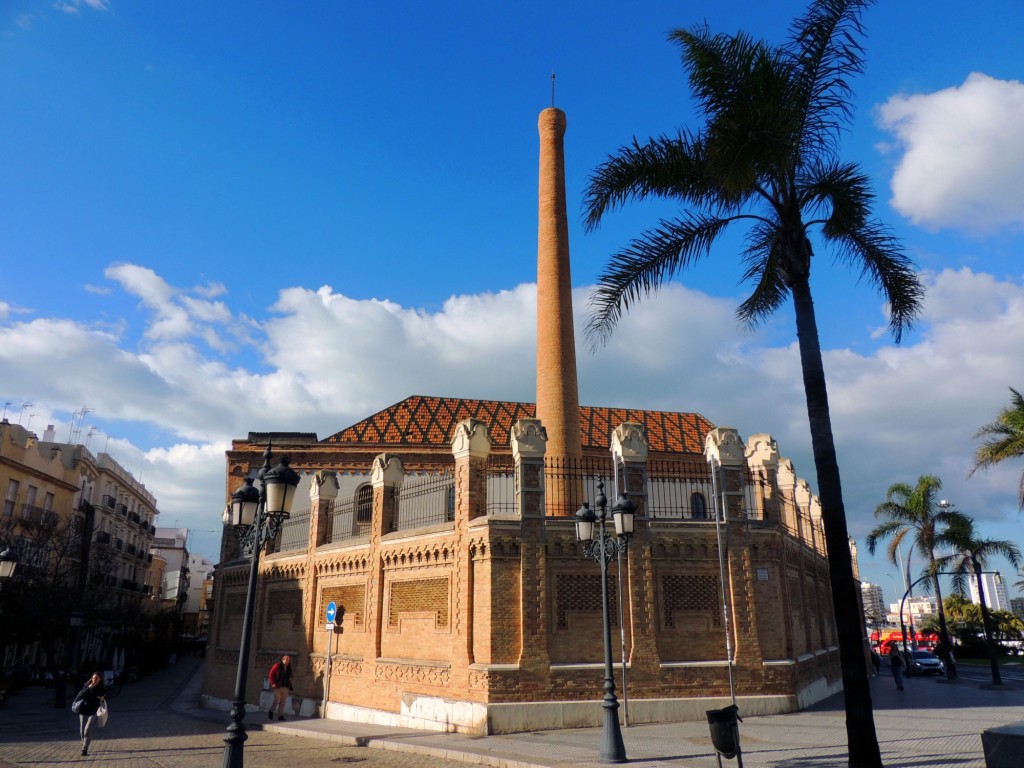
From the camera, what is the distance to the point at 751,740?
43.3ft

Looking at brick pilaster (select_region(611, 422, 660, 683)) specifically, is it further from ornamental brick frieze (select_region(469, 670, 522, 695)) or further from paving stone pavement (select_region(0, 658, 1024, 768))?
ornamental brick frieze (select_region(469, 670, 522, 695))

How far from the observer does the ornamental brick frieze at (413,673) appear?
641 inches

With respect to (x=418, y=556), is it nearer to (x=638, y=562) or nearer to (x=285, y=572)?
(x=638, y=562)

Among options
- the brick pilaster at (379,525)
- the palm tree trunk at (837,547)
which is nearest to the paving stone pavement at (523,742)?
the palm tree trunk at (837,547)

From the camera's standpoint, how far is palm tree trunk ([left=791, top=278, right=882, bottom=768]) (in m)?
9.02

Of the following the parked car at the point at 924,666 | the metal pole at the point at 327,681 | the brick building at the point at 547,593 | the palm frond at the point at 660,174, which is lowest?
the parked car at the point at 924,666

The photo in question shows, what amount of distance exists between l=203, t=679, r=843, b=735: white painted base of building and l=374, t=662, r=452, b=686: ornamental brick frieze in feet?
1.16

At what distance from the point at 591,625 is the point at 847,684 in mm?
7653

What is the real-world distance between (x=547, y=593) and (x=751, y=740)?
4.97 m

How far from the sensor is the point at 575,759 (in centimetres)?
1152

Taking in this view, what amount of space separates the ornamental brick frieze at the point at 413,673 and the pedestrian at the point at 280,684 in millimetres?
3237

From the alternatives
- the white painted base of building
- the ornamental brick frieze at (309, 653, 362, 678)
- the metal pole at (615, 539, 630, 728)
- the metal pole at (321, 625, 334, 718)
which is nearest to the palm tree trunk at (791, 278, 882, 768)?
the metal pole at (615, 539, 630, 728)

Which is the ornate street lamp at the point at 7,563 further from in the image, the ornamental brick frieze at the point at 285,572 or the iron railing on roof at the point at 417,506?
the iron railing on roof at the point at 417,506

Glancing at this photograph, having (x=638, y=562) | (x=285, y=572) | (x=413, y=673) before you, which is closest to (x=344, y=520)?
(x=285, y=572)
